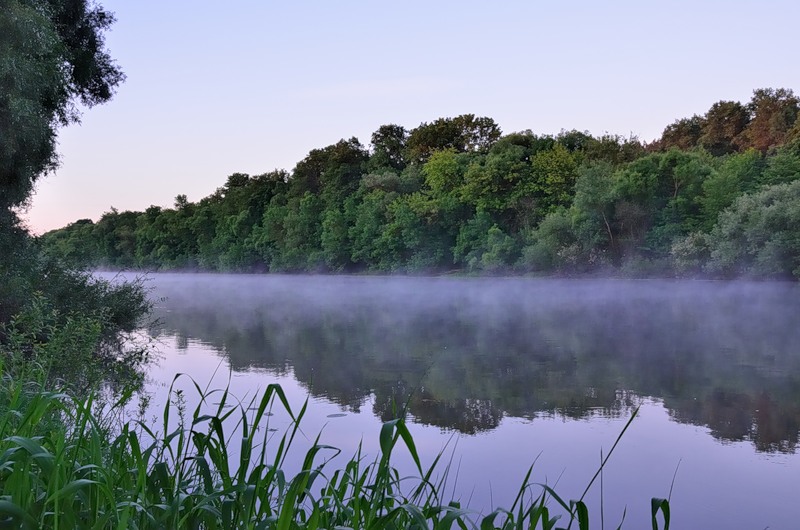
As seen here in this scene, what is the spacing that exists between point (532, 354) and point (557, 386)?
11.2 ft

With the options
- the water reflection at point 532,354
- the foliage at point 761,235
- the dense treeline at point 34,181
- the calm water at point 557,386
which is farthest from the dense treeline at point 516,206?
the dense treeline at point 34,181

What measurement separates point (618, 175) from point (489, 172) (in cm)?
908

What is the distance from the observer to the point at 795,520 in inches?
221

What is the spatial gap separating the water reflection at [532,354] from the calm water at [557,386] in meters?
0.05

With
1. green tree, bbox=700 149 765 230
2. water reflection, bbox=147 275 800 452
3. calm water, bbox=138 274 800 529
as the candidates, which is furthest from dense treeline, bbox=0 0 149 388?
green tree, bbox=700 149 765 230

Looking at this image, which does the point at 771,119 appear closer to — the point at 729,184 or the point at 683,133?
the point at 683,133

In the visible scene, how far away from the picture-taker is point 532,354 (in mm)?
14688

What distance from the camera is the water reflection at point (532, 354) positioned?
31.7ft

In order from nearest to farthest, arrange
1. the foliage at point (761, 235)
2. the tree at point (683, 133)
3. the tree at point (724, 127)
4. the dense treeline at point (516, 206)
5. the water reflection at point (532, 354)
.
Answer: the water reflection at point (532, 354)
the foliage at point (761, 235)
the dense treeline at point (516, 206)
the tree at point (724, 127)
the tree at point (683, 133)

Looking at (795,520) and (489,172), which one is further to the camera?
(489,172)

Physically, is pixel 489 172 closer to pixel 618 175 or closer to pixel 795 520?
pixel 618 175

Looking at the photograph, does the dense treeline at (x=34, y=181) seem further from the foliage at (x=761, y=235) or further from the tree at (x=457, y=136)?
the tree at (x=457, y=136)

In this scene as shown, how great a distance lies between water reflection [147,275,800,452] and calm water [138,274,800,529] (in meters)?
0.05

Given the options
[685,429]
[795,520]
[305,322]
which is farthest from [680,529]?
[305,322]
